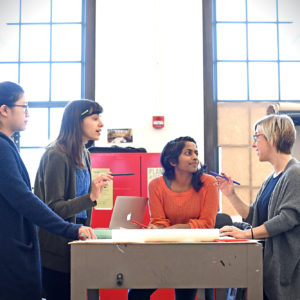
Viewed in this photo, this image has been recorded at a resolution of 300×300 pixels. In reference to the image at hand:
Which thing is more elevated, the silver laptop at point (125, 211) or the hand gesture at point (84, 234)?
the silver laptop at point (125, 211)

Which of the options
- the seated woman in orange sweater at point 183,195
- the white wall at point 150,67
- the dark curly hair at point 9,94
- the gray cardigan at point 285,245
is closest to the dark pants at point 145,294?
the seated woman in orange sweater at point 183,195

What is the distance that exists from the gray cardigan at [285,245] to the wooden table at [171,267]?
385 millimetres

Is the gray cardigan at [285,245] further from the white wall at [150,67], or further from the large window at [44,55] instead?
the large window at [44,55]

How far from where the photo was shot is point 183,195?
2436 mm

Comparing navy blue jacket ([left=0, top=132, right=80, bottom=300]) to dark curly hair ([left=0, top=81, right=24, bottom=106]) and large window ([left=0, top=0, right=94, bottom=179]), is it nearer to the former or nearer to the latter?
dark curly hair ([left=0, top=81, right=24, bottom=106])

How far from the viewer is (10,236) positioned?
1.58 metres

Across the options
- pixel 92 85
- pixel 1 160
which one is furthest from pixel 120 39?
pixel 1 160

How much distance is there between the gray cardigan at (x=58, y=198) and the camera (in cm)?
190

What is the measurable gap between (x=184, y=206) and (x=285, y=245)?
24.6 inches

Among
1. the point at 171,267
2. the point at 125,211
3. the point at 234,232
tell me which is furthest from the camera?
the point at 125,211

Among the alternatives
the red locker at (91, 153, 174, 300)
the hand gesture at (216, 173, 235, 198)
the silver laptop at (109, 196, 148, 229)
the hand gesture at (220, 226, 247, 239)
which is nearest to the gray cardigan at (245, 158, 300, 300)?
the hand gesture at (220, 226, 247, 239)

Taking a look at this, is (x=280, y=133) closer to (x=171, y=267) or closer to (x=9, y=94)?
(x=171, y=267)

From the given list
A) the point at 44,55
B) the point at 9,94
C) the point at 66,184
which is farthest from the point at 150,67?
the point at 9,94

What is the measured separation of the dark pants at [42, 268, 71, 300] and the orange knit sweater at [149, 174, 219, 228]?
66cm
